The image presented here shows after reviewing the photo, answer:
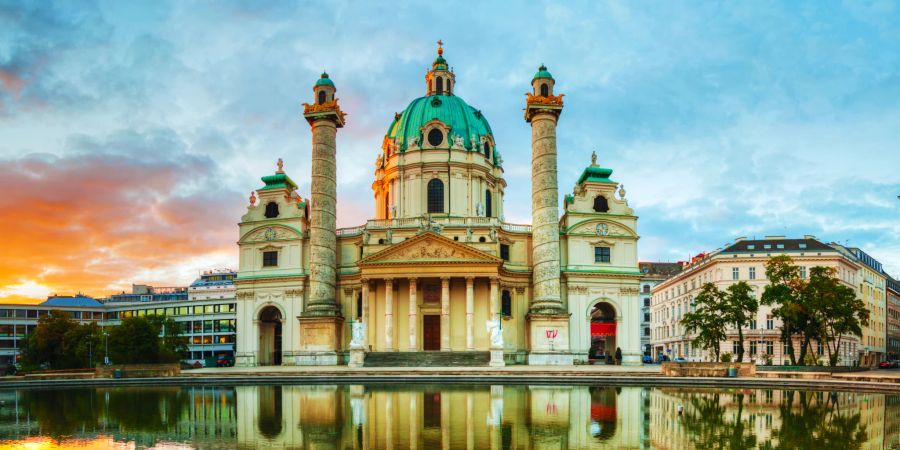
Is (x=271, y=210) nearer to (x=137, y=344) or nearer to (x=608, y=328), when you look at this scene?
(x=137, y=344)

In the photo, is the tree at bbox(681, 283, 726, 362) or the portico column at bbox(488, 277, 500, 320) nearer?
the tree at bbox(681, 283, 726, 362)

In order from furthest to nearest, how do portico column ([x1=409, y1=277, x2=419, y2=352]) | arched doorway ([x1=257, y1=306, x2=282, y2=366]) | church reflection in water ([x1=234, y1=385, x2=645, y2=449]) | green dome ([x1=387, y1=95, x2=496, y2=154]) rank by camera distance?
green dome ([x1=387, y1=95, x2=496, y2=154]), arched doorway ([x1=257, y1=306, x2=282, y2=366]), portico column ([x1=409, y1=277, x2=419, y2=352]), church reflection in water ([x1=234, y1=385, x2=645, y2=449])

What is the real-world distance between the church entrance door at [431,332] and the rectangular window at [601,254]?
13.9 meters

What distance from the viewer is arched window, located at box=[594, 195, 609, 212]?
6562 centimetres

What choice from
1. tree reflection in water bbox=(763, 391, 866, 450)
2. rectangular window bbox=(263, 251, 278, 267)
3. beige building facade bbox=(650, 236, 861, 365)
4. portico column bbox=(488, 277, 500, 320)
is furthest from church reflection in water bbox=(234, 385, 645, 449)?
beige building facade bbox=(650, 236, 861, 365)

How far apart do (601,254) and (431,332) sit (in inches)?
605

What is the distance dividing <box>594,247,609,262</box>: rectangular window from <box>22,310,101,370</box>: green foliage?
1740 inches

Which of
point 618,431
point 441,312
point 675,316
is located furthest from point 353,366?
point 675,316

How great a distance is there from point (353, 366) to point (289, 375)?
11.2m

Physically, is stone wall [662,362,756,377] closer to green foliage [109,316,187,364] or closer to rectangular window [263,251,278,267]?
rectangular window [263,251,278,267]

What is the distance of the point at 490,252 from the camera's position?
61875 millimetres

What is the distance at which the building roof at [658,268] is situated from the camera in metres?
121

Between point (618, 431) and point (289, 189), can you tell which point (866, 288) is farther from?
point (618, 431)

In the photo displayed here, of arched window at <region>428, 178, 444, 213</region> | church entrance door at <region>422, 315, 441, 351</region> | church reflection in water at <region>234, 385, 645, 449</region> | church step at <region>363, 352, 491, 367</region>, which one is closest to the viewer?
church reflection in water at <region>234, 385, 645, 449</region>
